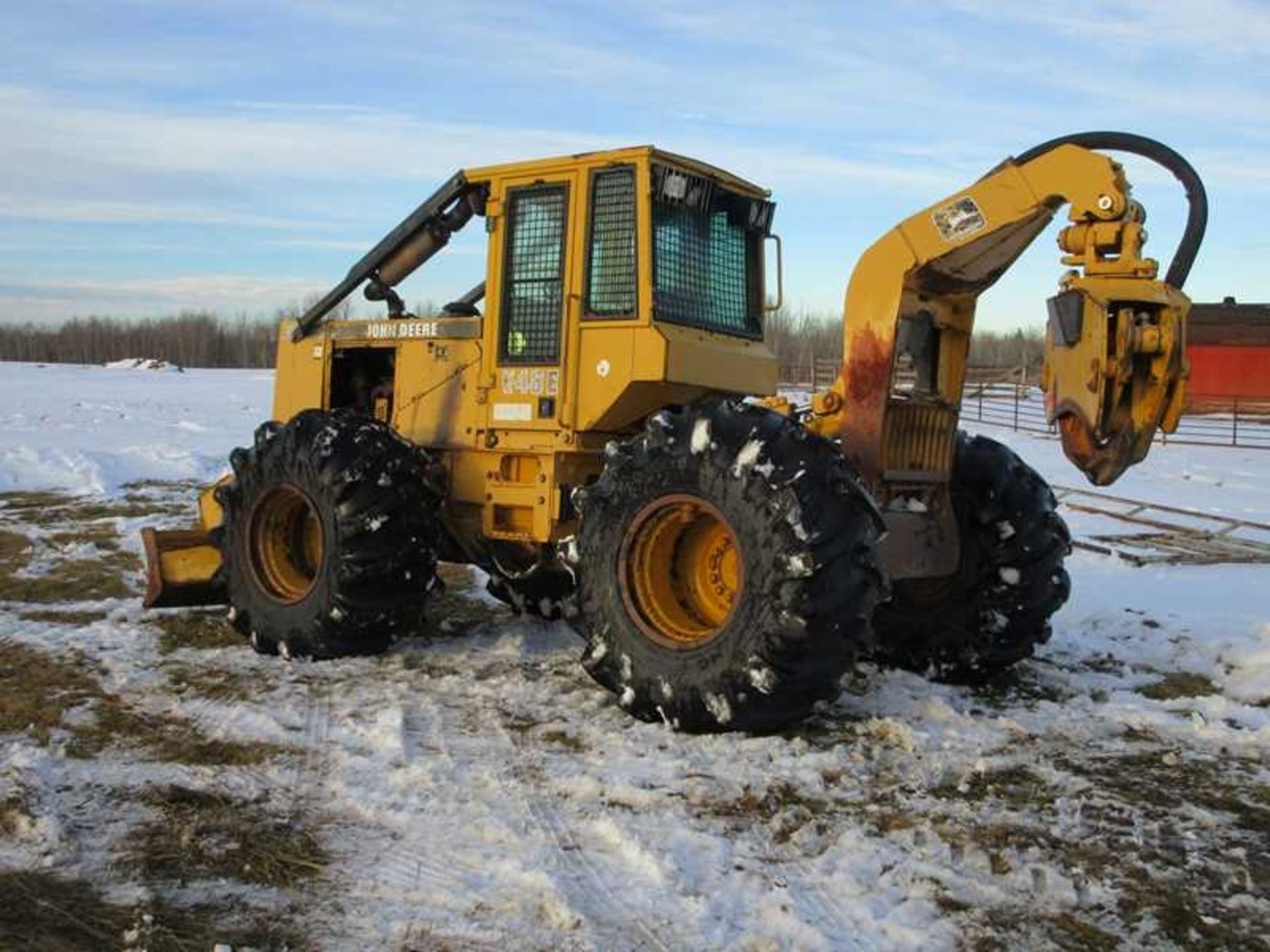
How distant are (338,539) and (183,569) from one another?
1872 mm

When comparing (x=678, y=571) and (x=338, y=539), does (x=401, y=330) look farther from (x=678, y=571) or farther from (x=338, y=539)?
(x=678, y=571)

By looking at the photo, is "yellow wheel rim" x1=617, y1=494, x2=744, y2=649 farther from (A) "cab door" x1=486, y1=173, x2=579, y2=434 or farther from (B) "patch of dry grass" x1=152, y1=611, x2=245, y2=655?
(B) "patch of dry grass" x1=152, y1=611, x2=245, y2=655

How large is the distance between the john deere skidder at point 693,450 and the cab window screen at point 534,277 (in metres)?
0.02

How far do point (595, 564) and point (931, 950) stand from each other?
2865 millimetres

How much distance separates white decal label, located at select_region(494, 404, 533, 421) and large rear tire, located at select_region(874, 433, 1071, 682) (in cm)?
237

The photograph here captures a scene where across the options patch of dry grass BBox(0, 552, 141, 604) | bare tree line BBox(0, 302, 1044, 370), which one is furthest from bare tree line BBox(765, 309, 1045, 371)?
patch of dry grass BBox(0, 552, 141, 604)

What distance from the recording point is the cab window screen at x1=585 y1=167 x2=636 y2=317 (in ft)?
21.9

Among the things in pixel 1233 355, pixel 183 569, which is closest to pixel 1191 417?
pixel 1233 355

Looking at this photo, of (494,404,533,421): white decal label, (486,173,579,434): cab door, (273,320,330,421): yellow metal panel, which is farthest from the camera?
(273,320,330,421): yellow metal panel

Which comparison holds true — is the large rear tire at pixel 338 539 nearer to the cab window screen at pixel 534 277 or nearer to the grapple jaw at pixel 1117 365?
the cab window screen at pixel 534 277

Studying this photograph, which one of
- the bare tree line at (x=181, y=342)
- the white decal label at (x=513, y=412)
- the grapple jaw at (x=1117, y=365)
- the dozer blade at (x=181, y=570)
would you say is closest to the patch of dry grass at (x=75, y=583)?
the dozer blade at (x=181, y=570)

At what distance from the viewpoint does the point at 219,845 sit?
4168 mm

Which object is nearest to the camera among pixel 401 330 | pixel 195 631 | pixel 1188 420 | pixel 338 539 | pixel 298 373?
pixel 338 539

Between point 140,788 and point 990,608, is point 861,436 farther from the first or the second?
point 140,788
